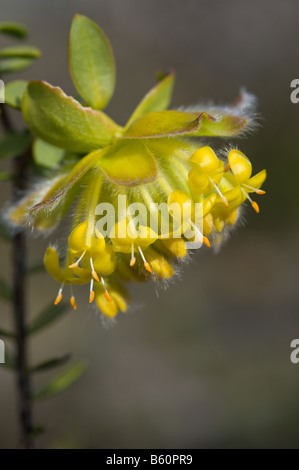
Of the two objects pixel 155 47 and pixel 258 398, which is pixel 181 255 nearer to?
pixel 258 398

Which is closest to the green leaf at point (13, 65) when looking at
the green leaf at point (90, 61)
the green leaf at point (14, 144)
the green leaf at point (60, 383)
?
the green leaf at point (14, 144)

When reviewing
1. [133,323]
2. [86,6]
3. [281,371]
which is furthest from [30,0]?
[281,371]

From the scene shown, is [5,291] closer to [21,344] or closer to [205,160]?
[21,344]

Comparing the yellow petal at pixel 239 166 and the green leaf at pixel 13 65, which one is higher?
the green leaf at pixel 13 65

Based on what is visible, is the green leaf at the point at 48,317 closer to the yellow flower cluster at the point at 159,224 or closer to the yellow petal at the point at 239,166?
the yellow flower cluster at the point at 159,224

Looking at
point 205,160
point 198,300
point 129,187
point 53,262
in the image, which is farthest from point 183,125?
point 198,300
